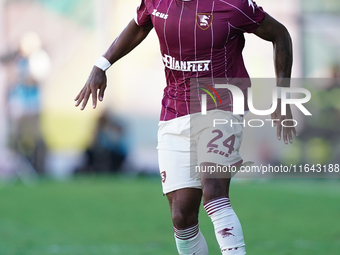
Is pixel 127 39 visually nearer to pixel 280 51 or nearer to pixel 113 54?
pixel 113 54

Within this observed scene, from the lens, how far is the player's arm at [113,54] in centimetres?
476

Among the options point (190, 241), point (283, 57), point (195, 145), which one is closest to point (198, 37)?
point (283, 57)

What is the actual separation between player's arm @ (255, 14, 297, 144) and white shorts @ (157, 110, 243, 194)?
34cm

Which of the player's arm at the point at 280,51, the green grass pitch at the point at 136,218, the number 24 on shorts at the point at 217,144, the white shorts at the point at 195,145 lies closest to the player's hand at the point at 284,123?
the player's arm at the point at 280,51

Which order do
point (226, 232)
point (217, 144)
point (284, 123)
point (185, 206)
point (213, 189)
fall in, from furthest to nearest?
point (284, 123) → point (185, 206) → point (217, 144) → point (213, 189) → point (226, 232)

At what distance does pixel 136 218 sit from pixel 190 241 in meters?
4.56

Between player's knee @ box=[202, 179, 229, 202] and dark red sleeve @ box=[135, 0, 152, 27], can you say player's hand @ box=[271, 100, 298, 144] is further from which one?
dark red sleeve @ box=[135, 0, 152, 27]

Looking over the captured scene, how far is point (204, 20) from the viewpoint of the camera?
14.1ft

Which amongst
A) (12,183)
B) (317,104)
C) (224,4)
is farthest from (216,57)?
(317,104)

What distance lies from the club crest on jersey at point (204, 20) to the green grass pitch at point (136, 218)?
115 inches

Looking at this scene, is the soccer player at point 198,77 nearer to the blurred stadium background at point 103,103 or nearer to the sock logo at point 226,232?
the sock logo at point 226,232

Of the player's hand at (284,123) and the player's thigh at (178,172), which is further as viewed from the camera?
the player's hand at (284,123)

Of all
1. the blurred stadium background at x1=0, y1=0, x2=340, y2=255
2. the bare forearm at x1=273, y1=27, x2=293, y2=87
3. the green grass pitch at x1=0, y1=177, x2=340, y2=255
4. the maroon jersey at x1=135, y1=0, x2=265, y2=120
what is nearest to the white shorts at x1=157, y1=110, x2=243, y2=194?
the maroon jersey at x1=135, y1=0, x2=265, y2=120

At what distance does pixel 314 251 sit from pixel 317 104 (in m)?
9.53
